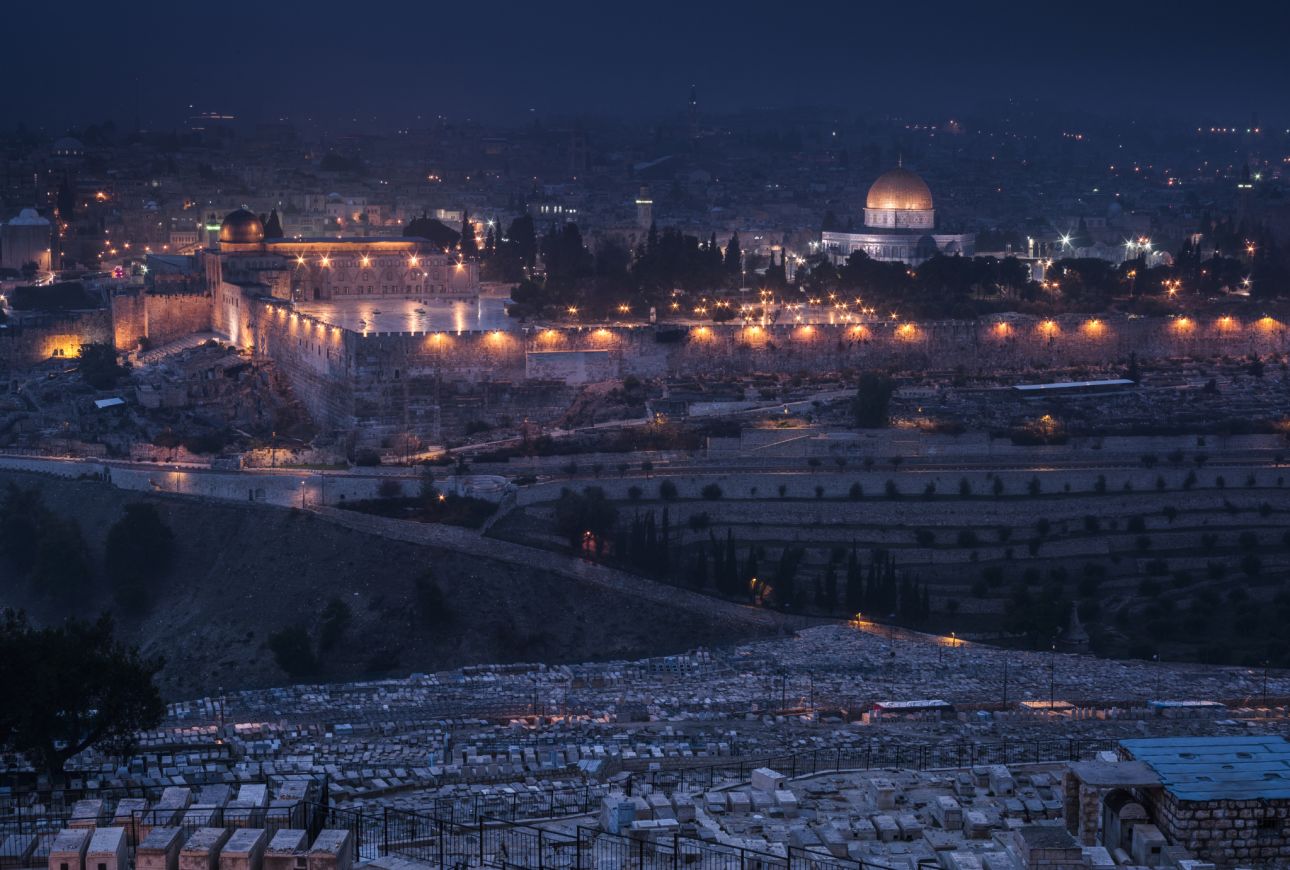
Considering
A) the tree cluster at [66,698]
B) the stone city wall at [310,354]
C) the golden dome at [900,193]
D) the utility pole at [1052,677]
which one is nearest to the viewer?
the tree cluster at [66,698]

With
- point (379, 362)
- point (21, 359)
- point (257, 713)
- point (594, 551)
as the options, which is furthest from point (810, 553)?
point (21, 359)

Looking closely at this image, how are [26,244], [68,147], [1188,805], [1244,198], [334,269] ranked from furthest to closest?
[68,147] < [1244,198] < [26,244] < [334,269] < [1188,805]

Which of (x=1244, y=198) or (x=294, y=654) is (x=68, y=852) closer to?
(x=294, y=654)

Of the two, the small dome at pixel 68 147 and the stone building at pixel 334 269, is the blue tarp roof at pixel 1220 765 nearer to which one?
the stone building at pixel 334 269

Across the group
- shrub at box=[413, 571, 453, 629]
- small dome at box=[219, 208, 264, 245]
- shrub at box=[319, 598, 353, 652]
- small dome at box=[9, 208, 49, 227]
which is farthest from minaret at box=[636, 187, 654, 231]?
shrub at box=[319, 598, 353, 652]

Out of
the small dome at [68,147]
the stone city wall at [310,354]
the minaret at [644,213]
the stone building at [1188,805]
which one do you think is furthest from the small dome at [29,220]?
the stone building at [1188,805]

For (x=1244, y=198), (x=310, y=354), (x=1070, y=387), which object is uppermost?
(x=310, y=354)

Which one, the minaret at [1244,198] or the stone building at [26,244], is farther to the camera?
the minaret at [1244,198]

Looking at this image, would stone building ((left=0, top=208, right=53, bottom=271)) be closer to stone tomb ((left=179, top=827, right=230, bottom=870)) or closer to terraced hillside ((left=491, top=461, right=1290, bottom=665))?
terraced hillside ((left=491, top=461, right=1290, bottom=665))

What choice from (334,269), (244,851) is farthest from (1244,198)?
(244,851)
